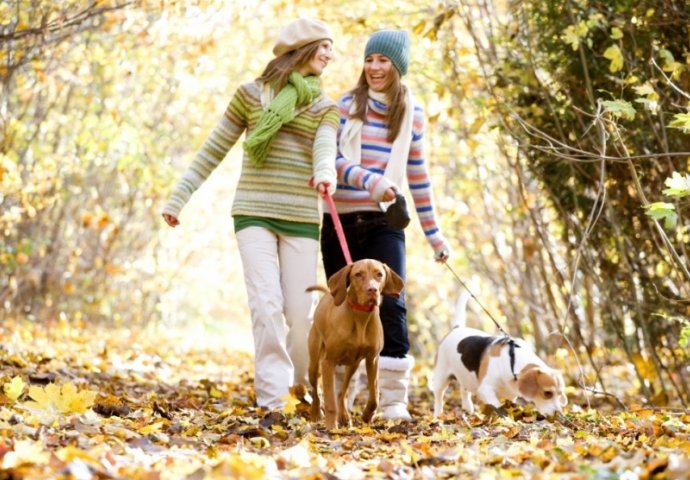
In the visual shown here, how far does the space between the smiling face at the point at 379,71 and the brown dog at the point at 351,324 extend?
1355 millimetres

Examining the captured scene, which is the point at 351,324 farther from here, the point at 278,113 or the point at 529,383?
the point at 278,113

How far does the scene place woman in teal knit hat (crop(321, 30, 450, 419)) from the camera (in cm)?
567

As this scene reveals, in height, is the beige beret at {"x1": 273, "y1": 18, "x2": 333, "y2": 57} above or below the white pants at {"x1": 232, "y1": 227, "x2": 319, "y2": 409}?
above

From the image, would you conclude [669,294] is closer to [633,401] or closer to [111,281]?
[633,401]

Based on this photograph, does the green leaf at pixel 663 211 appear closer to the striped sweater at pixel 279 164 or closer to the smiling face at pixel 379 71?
the striped sweater at pixel 279 164

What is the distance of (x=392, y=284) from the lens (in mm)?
5016

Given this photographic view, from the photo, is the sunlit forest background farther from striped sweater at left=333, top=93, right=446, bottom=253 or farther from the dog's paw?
striped sweater at left=333, top=93, right=446, bottom=253

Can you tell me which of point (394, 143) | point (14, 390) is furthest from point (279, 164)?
point (14, 390)

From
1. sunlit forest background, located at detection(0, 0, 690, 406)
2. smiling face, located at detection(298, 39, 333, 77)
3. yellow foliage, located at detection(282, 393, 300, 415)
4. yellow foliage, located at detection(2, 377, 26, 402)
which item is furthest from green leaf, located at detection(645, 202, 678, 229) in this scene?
yellow foliage, located at detection(2, 377, 26, 402)

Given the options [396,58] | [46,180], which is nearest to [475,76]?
[396,58]

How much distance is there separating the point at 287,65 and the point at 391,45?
25.2 inches

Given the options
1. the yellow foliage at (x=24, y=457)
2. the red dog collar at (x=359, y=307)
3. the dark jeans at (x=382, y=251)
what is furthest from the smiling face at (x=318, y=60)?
the yellow foliage at (x=24, y=457)

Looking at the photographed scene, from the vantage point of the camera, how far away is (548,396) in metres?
5.31

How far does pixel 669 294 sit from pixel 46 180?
7067 millimetres
